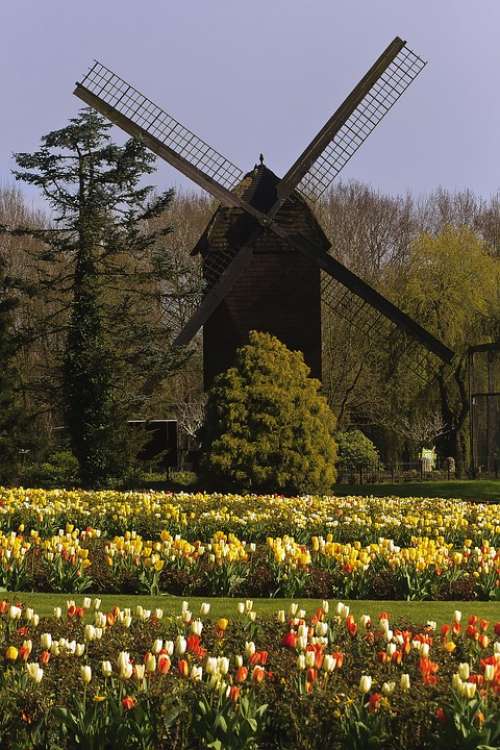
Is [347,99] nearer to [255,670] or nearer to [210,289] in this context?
[210,289]

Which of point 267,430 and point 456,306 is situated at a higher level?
point 456,306

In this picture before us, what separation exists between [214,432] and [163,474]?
1342cm

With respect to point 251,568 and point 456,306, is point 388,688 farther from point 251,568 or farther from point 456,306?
point 456,306

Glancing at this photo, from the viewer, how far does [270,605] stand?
1022 centimetres

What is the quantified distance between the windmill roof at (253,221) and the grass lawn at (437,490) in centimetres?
644

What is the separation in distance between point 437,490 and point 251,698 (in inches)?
904

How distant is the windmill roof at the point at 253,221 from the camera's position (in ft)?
88.7

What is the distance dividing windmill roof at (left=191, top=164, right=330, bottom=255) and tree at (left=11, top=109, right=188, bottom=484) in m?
3.04

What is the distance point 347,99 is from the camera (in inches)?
1087

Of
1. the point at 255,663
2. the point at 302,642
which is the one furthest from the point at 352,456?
the point at 255,663

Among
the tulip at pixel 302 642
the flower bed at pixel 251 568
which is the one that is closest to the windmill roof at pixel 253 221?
the flower bed at pixel 251 568

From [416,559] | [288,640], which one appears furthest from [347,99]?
[288,640]

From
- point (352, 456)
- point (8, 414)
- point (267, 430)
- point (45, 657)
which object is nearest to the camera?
point (45, 657)

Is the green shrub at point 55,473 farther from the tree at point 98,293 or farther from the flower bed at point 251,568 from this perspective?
the flower bed at point 251,568
